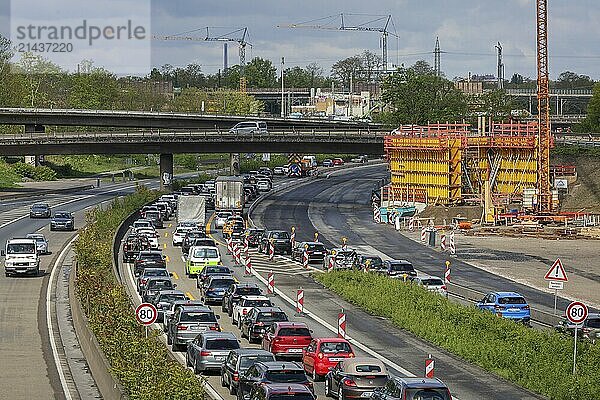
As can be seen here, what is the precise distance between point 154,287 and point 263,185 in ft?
283

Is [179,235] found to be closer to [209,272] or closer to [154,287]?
[209,272]

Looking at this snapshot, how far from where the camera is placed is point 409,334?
1735 inches

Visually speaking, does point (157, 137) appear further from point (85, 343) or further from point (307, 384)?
point (307, 384)

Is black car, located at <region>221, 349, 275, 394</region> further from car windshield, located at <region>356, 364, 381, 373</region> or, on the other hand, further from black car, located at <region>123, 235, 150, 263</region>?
black car, located at <region>123, 235, 150, 263</region>

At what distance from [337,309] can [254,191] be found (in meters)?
77.4

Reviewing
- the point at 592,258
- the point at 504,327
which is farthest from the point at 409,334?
the point at 592,258

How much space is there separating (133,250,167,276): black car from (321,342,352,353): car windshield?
27615 mm

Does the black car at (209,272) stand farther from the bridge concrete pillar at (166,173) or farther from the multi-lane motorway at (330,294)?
the bridge concrete pillar at (166,173)

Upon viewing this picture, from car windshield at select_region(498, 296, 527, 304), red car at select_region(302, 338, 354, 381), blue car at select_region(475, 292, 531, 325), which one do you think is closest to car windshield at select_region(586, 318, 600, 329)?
blue car at select_region(475, 292, 531, 325)

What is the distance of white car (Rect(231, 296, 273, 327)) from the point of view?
4459 cm

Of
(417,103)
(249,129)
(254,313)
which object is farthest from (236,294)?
(417,103)

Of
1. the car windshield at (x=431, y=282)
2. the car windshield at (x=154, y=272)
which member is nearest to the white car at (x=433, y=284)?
the car windshield at (x=431, y=282)

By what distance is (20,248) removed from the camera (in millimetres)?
64125

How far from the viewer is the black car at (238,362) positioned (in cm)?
3147
